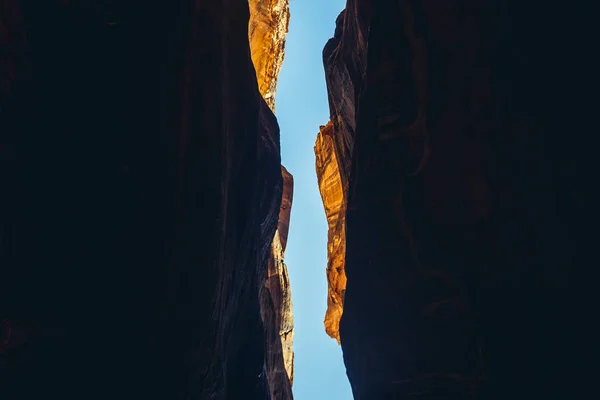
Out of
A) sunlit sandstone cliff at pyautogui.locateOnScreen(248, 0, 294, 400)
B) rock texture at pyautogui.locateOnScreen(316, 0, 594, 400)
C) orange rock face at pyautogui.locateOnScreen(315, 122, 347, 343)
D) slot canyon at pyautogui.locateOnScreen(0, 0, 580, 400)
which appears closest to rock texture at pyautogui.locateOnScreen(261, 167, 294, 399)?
sunlit sandstone cliff at pyautogui.locateOnScreen(248, 0, 294, 400)

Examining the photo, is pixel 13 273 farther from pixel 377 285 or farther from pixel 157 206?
pixel 377 285

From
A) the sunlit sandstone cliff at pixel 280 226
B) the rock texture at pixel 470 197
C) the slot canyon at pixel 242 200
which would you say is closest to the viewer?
the slot canyon at pixel 242 200

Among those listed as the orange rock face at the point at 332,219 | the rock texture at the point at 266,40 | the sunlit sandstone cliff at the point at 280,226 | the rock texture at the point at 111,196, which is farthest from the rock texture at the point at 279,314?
the rock texture at the point at 111,196

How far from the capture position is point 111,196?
284 inches

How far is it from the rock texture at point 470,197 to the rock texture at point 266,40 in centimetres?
1084

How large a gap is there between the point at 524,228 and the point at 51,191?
8.69 metres

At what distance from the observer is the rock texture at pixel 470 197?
814 centimetres

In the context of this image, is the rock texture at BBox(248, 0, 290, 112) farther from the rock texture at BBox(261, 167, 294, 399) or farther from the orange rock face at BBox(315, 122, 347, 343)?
the rock texture at BBox(261, 167, 294, 399)

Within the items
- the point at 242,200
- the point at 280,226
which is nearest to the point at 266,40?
the point at 280,226

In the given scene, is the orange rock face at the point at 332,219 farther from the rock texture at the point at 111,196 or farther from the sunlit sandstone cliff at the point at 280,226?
the rock texture at the point at 111,196

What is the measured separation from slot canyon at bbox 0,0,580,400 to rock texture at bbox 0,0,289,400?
0.11 feet

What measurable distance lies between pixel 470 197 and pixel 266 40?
49.6 ft

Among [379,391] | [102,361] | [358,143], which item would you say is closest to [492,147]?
[358,143]

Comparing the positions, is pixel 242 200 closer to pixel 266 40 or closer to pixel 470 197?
pixel 470 197
